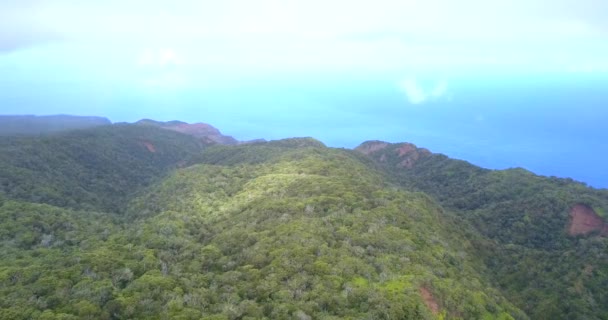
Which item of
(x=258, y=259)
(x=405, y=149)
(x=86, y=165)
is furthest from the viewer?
(x=405, y=149)

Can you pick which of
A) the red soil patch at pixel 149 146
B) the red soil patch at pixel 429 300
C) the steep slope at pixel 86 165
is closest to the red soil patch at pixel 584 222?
the red soil patch at pixel 429 300

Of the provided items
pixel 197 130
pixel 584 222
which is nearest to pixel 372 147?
pixel 584 222

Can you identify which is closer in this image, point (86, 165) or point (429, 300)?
point (429, 300)

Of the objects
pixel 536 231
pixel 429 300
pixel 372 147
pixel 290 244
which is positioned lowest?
pixel 429 300

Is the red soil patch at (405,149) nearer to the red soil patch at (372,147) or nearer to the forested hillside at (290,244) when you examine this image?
the red soil patch at (372,147)

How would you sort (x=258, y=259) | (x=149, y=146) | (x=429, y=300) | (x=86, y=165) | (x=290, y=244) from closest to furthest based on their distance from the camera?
(x=429, y=300) < (x=258, y=259) < (x=290, y=244) < (x=86, y=165) < (x=149, y=146)

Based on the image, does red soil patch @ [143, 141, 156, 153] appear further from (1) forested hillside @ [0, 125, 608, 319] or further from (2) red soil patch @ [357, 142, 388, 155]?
(2) red soil patch @ [357, 142, 388, 155]

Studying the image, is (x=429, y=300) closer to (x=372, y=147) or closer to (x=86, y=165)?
(x=86, y=165)
